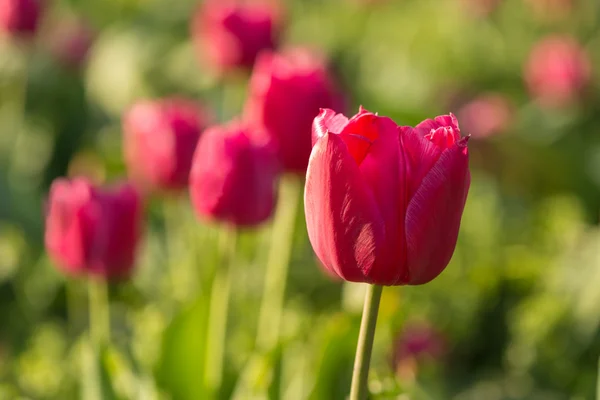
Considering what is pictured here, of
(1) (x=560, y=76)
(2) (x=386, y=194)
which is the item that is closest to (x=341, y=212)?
(2) (x=386, y=194)

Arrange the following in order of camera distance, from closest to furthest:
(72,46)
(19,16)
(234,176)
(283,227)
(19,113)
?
(234,176) → (283,227) → (19,16) → (19,113) → (72,46)

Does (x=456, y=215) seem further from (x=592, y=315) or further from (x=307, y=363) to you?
(x=592, y=315)

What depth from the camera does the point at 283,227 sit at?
140 centimetres

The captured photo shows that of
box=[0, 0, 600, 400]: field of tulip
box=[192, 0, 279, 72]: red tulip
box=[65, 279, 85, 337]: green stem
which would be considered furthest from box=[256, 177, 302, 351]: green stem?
box=[65, 279, 85, 337]: green stem

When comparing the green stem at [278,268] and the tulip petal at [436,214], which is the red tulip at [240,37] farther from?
the tulip petal at [436,214]

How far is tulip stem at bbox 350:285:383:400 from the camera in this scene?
642 mm

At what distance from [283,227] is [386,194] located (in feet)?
2.58

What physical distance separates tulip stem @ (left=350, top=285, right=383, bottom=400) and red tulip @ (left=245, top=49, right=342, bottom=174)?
417mm

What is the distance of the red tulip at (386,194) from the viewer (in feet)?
2.02

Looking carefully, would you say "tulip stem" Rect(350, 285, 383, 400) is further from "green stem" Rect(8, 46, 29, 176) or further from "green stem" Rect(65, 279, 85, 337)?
"green stem" Rect(8, 46, 29, 176)

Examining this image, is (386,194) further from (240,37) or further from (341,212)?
(240,37)

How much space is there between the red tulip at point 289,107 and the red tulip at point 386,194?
0.40 metres

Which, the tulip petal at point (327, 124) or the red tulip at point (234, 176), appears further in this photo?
the red tulip at point (234, 176)

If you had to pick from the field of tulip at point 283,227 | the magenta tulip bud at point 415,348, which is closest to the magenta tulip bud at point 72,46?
the field of tulip at point 283,227
